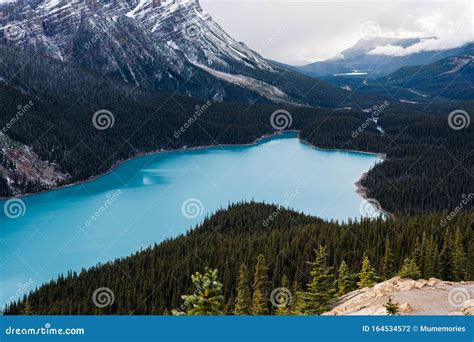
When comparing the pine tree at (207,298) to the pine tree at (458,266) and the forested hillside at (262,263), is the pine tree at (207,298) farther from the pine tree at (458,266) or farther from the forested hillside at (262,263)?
the pine tree at (458,266)

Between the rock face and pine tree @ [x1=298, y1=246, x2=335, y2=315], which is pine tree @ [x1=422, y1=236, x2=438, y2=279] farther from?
pine tree @ [x1=298, y1=246, x2=335, y2=315]

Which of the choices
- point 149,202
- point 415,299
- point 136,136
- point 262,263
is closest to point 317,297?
point 415,299

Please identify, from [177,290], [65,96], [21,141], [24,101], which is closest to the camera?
[177,290]

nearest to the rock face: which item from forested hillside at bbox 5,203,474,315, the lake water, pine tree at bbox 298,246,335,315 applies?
pine tree at bbox 298,246,335,315

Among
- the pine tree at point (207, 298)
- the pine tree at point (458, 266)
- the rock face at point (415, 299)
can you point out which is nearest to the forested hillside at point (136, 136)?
the pine tree at point (458, 266)

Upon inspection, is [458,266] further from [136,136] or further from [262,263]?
[136,136]

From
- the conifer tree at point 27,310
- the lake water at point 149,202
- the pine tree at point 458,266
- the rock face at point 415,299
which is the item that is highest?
the lake water at point 149,202

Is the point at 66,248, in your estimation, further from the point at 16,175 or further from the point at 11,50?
the point at 11,50

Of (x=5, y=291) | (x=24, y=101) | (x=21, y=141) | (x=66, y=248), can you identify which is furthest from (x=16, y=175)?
(x=5, y=291)
